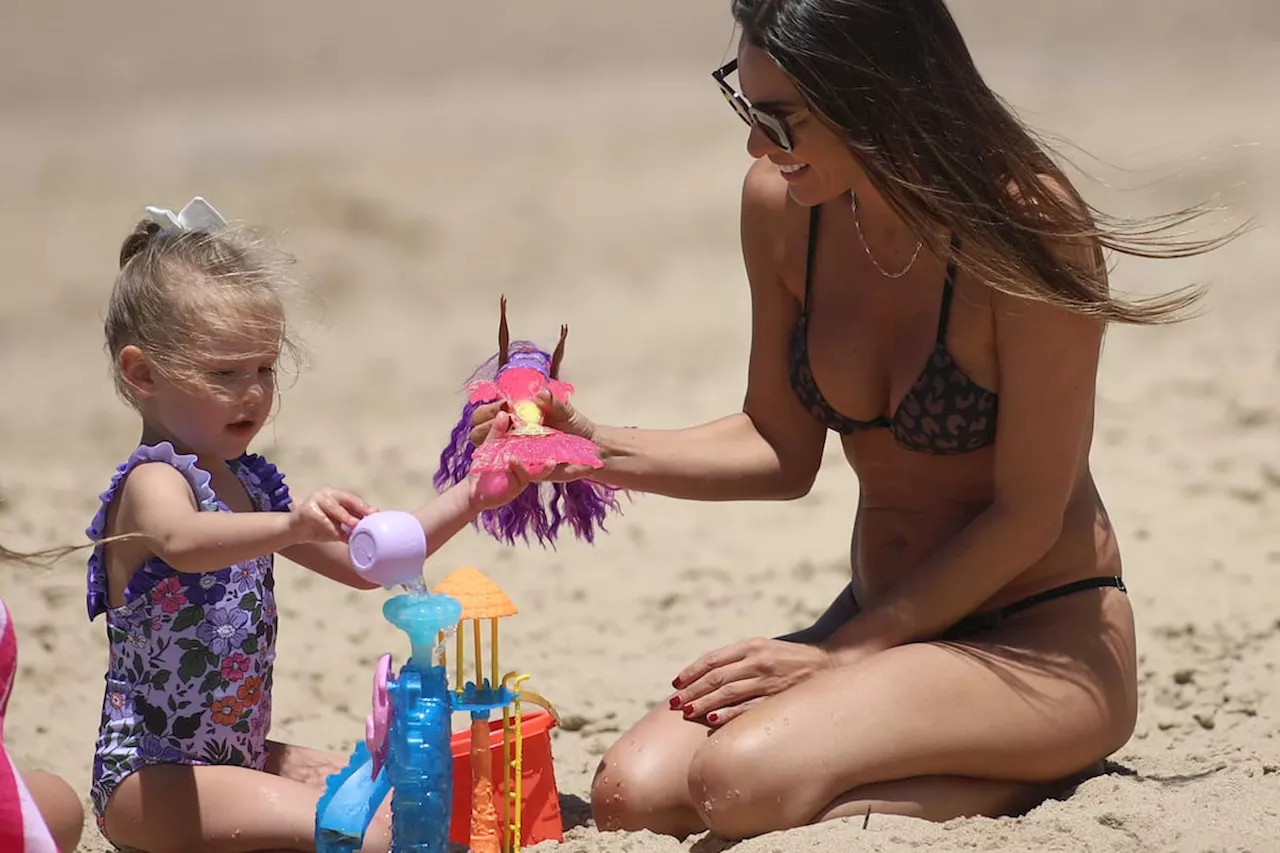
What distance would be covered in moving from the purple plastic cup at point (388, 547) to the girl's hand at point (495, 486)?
397mm

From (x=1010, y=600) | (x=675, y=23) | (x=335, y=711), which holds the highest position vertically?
(x=675, y=23)

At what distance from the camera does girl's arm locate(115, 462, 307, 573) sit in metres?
2.69

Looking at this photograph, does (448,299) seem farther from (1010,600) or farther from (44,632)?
(1010,600)

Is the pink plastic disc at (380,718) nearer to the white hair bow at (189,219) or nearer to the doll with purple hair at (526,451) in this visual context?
the doll with purple hair at (526,451)

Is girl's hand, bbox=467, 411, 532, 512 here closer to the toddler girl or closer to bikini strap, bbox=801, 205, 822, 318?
the toddler girl

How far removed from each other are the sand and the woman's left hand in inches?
10.4

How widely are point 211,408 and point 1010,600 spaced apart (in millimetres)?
1631

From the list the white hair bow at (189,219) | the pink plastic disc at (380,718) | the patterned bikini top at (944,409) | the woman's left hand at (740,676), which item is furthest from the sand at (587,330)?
the white hair bow at (189,219)

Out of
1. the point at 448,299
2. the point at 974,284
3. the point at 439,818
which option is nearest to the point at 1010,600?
the point at 974,284

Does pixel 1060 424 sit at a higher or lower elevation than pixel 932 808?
higher

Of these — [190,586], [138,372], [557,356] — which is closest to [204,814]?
[190,586]

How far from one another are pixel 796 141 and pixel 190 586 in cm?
141

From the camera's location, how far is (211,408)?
117 inches

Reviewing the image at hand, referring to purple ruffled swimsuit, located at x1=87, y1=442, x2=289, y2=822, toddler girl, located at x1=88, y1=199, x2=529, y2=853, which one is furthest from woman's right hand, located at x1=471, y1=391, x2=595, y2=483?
purple ruffled swimsuit, located at x1=87, y1=442, x2=289, y2=822
